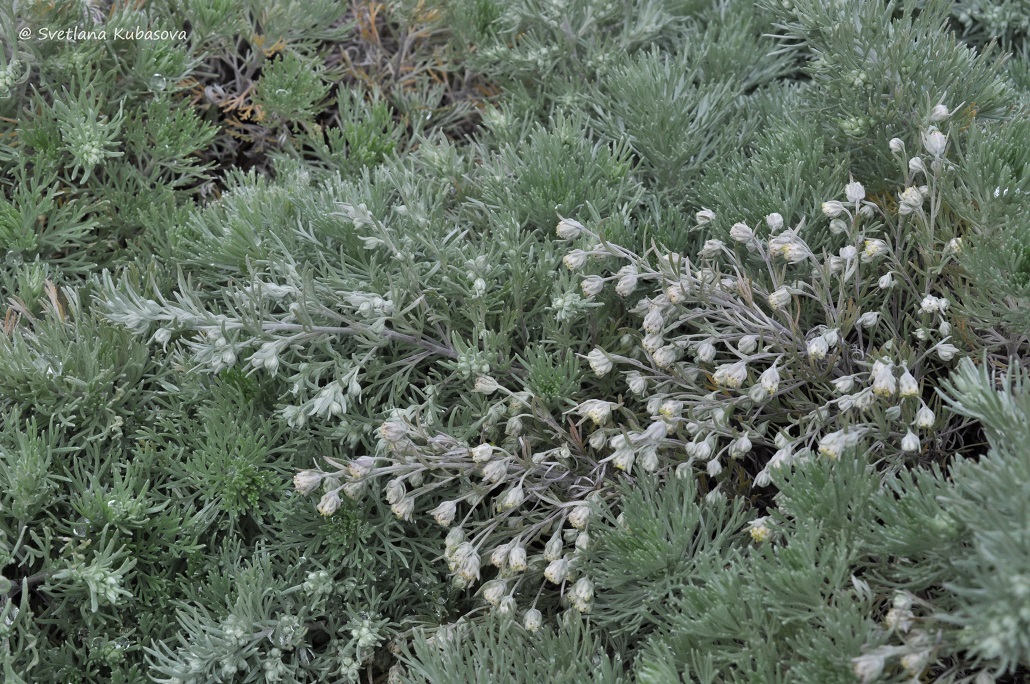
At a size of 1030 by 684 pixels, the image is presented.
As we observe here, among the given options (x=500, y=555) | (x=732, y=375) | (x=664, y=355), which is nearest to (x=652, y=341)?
A: (x=664, y=355)

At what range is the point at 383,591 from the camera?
1.86 metres

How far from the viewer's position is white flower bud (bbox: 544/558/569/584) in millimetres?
1582

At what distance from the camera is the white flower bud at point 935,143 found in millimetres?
1598

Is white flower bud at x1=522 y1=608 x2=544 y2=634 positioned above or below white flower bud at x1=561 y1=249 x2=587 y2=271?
below

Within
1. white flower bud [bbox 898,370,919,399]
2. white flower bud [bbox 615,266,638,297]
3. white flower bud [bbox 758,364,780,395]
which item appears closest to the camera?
white flower bud [bbox 898,370,919,399]

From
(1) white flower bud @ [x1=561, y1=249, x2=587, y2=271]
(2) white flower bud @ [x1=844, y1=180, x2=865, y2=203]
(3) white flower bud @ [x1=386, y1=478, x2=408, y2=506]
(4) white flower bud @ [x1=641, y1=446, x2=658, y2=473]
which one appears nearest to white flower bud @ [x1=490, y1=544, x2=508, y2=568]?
(3) white flower bud @ [x1=386, y1=478, x2=408, y2=506]

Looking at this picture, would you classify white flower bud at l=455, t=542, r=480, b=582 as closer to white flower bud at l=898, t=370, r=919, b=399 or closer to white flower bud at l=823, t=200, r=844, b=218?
white flower bud at l=898, t=370, r=919, b=399

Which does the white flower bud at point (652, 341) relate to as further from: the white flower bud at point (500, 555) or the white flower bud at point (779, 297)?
the white flower bud at point (500, 555)

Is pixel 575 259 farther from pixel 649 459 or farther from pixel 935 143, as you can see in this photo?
pixel 935 143

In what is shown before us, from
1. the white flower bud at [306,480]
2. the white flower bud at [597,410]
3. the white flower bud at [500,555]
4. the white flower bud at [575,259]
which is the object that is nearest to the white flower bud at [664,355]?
the white flower bud at [597,410]

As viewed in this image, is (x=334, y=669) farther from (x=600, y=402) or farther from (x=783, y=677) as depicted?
(x=783, y=677)

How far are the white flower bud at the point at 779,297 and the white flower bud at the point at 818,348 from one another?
0.33 ft

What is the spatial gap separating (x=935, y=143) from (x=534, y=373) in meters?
0.89

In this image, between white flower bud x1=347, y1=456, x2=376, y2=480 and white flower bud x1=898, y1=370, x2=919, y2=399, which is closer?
white flower bud x1=898, y1=370, x2=919, y2=399
